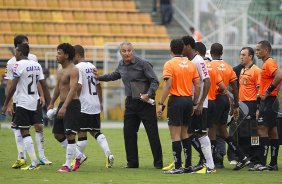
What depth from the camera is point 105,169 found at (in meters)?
15.7

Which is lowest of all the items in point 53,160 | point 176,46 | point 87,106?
point 53,160

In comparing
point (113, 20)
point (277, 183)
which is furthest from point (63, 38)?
point (277, 183)

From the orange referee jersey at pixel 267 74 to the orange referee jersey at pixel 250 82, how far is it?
0.47 metres

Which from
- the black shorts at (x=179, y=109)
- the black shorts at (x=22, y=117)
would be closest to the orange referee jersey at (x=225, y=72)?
the black shorts at (x=179, y=109)

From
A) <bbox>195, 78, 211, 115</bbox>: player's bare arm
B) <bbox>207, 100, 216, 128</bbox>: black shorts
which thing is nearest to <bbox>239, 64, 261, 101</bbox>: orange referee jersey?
<bbox>207, 100, 216, 128</bbox>: black shorts

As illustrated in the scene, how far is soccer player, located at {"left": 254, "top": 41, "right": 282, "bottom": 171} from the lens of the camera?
15.7m

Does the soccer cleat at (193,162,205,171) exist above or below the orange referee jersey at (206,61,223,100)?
below

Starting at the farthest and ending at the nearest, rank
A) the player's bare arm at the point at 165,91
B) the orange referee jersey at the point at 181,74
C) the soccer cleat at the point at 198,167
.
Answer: the soccer cleat at the point at 198,167 → the orange referee jersey at the point at 181,74 → the player's bare arm at the point at 165,91

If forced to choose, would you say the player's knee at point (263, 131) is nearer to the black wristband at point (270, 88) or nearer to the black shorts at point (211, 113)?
the black wristband at point (270, 88)

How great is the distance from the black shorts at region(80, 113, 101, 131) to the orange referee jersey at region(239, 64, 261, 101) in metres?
2.56

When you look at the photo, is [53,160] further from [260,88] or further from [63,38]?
[63,38]

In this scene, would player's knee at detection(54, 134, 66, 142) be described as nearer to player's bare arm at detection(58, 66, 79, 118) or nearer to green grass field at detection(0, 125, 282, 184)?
green grass field at detection(0, 125, 282, 184)

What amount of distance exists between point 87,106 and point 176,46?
209cm

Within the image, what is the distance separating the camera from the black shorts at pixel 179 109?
1469 centimetres
